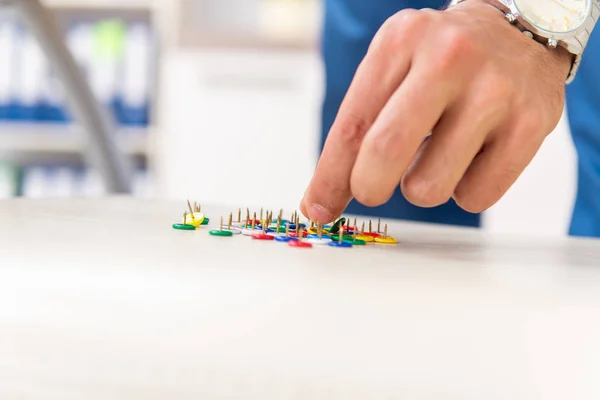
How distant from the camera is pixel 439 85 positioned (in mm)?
403

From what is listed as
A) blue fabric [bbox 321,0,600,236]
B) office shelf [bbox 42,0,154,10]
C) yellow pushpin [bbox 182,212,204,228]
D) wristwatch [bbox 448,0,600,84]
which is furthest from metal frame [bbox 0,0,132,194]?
office shelf [bbox 42,0,154,10]

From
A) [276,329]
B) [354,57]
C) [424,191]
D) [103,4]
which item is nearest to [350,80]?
[354,57]

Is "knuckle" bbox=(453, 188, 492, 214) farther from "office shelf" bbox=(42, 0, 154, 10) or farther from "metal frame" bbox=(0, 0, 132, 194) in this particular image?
"office shelf" bbox=(42, 0, 154, 10)

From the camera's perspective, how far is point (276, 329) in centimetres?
24

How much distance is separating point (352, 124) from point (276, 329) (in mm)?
246

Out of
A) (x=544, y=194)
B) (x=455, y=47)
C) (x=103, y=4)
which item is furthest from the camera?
(x=103, y=4)

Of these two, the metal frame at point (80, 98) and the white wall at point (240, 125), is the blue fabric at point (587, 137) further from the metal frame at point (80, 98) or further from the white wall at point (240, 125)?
the white wall at point (240, 125)

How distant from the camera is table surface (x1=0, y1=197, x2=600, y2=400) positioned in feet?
0.70

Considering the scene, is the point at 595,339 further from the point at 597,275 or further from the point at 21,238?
the point at 21,238

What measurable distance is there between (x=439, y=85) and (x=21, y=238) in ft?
0.83

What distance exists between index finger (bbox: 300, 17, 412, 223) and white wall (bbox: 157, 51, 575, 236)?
192 cm

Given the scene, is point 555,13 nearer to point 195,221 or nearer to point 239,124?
point 195,221

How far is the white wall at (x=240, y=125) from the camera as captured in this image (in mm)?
2418

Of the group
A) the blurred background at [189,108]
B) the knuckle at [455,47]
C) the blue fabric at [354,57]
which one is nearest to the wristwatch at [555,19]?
the knuckle at [455,47]
